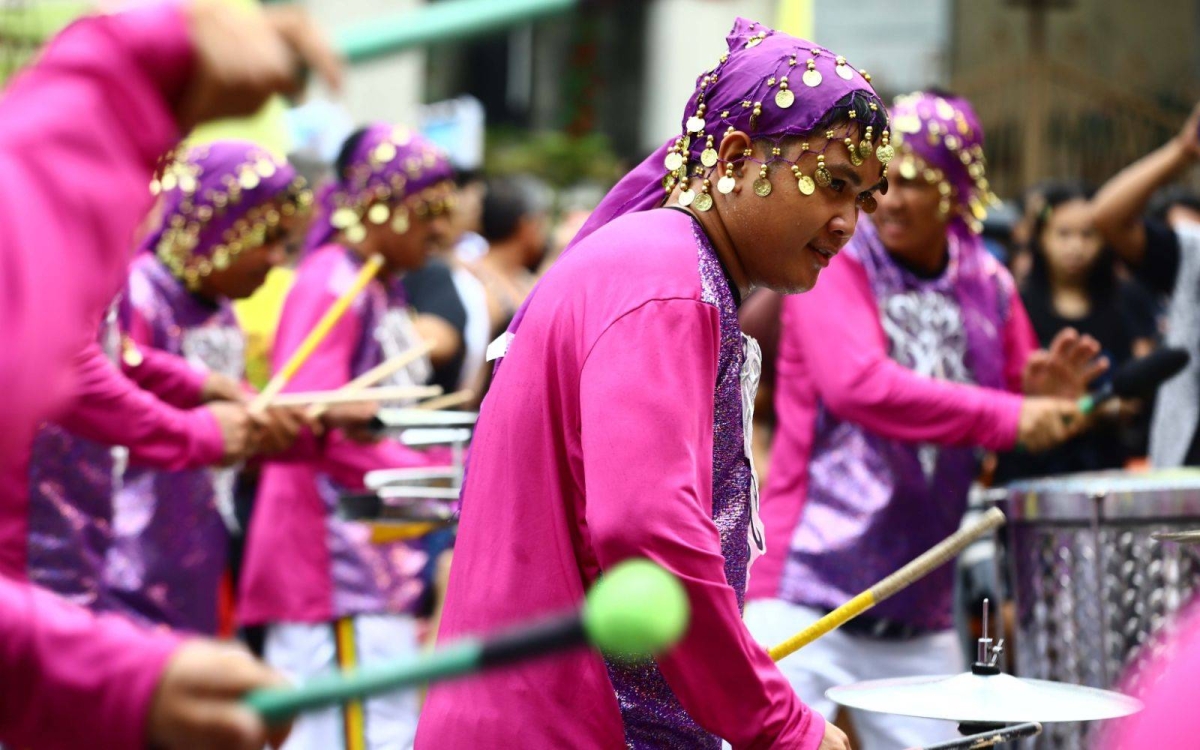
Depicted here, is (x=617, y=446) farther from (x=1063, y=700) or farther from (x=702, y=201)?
(x=1063, y=700)

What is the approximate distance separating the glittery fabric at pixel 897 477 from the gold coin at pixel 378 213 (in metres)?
1.83

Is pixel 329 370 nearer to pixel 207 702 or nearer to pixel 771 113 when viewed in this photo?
pixel 771 113

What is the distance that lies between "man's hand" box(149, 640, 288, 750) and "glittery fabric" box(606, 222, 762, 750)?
1.09 m

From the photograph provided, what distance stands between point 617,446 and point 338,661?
313cm

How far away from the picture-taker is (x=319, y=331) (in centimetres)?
542

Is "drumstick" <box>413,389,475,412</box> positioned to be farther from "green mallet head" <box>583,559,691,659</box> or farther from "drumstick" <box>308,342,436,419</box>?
"green mallet head" <box>583,559,691,659</box>

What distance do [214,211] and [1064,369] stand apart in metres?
2.66

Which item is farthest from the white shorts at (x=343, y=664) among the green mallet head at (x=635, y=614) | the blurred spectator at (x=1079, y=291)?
the green mallet head at (x=635, y=614)

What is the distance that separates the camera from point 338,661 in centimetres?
543

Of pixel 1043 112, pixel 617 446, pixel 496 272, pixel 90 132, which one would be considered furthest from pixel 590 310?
pixel 1043 112

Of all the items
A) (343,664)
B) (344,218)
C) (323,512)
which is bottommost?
(343,664)

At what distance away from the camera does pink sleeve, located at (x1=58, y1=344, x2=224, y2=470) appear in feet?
14.3

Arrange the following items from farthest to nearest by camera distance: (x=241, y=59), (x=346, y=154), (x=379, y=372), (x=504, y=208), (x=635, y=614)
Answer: (x=504, y=208) → (x=346, y=154) → (x=379, y=372) → (x=241, y=59) → (x=635, y=614)

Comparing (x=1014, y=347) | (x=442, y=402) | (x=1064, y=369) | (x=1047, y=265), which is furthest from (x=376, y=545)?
(x=1047, y=265)
